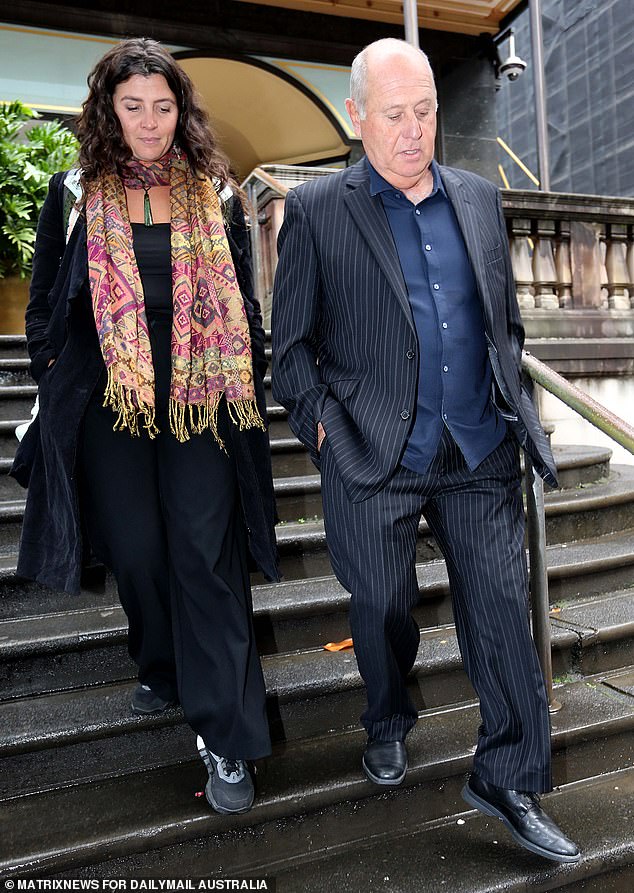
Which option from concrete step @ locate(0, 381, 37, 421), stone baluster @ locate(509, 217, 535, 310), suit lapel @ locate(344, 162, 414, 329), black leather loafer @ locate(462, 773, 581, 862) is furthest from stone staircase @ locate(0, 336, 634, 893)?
stone baluster @ locate(509, 217, 535, 310)

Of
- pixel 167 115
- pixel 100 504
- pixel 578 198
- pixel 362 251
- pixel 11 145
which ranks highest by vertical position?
pixel 11 145

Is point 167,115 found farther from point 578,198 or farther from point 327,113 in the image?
point 327,113

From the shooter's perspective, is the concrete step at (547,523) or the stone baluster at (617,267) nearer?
the concrete step at (547,523)

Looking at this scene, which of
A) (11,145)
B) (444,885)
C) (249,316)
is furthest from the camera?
(11,145)

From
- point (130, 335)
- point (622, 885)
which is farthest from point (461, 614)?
point (130, 335)

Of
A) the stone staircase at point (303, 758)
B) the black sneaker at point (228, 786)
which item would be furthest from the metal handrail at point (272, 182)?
the black sneaker at point (228, 786)

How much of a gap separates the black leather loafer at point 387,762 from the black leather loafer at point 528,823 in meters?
0.26

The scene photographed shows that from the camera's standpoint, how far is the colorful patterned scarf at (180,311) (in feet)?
6.36

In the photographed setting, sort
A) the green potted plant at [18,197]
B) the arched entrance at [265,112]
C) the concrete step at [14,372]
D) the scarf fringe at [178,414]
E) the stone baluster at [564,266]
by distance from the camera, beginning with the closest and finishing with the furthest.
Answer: the scarf fringe at [178,414] → the concrete step at [14,372] → the green potted plant at [18,197] → the stone baluster at [564,266] → the arched entrance at [265,112]

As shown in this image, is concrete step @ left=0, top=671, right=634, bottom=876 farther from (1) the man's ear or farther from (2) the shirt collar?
(1) the man's ear

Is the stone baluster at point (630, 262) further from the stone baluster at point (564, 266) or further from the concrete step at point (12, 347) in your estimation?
the concrete step at point (12, 347)

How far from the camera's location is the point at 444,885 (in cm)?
188

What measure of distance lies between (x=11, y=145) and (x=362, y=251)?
4099 mm

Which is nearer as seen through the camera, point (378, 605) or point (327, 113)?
point (378, 605)
